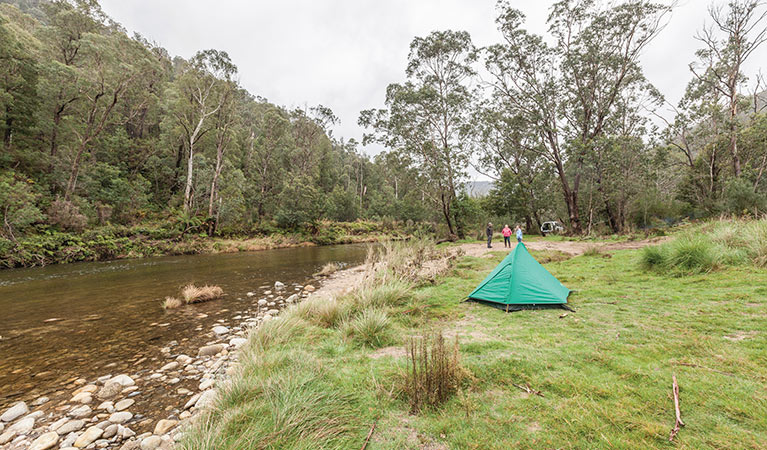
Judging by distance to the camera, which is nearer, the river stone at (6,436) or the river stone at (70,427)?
the river stone at (6,436)

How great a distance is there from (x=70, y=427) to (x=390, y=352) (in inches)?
136

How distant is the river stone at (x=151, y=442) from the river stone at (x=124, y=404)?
0.86 m

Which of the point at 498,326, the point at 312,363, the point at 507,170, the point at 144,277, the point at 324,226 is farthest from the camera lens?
the point at 324,226

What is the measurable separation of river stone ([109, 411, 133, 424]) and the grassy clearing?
9745 mm

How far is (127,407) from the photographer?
3215 mm

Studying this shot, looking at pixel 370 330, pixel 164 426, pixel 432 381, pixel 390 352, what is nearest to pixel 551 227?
pixel 370 330

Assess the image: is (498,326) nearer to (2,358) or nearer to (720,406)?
(720,406)

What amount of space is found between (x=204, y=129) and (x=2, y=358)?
28.0m

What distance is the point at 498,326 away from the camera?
14.1ft

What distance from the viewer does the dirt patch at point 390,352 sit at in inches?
141

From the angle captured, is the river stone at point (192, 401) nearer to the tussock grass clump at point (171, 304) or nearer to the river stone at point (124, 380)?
the river stone at point (124, 380)

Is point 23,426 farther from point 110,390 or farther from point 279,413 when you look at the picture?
point 279,413

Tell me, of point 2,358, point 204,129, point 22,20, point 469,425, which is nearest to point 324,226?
point 204,129

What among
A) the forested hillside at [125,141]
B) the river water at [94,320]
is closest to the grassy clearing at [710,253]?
the river water at [94,320]
